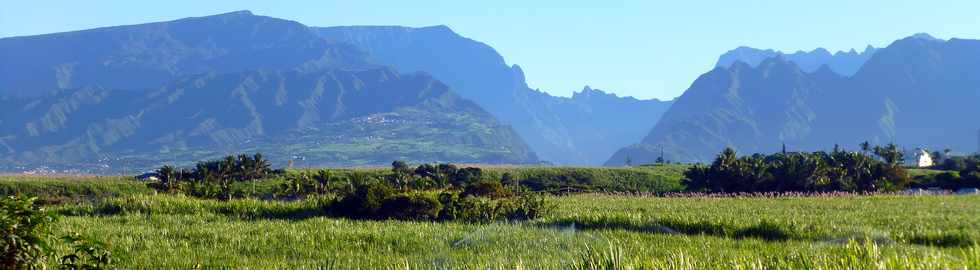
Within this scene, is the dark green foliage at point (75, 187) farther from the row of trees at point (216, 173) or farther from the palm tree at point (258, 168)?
the palm tree at point (258, 168)

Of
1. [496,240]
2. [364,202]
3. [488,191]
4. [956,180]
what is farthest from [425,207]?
[956,180]

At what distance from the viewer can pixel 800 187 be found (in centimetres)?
5084

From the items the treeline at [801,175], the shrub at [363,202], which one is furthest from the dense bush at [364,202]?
the treeline at [801,175]

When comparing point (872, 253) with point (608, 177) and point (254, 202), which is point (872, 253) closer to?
point (254, 202)

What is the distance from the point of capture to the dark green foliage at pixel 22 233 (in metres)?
8.54

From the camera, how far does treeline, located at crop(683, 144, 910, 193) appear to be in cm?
5119

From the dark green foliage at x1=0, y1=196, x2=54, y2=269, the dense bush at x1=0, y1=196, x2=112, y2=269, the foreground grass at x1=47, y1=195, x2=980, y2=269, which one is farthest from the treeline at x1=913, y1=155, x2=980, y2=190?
the dark green foliage at x1=0, y1=196, x2=54, y2=269

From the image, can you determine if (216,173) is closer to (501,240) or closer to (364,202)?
(364,202)

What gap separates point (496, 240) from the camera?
48.8 feet

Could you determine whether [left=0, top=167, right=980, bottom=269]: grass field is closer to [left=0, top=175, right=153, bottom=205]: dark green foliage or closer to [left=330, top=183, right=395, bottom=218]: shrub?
[left=330, top=183, right=395, bottom=218]: shrub

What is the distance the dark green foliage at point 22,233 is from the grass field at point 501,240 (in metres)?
0.54

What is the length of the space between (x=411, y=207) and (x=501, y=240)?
824 centimetres

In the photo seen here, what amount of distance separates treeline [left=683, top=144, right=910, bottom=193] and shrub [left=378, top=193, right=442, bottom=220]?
34.9 m

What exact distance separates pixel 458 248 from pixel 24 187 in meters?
64.8
